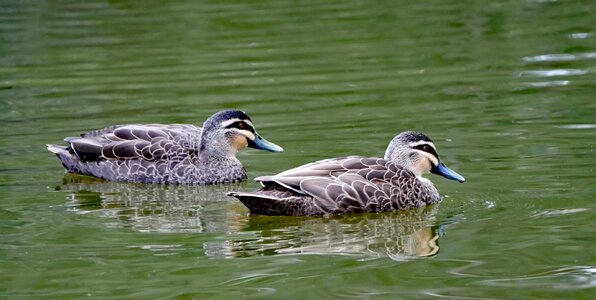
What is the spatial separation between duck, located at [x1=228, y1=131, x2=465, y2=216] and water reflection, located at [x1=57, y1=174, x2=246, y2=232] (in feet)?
1.02

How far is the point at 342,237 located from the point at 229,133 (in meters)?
3.03

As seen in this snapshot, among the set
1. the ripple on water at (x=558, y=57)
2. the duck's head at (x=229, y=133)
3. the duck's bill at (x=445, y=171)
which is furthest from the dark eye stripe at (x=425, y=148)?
the ripple on water at (x=558, y=57)

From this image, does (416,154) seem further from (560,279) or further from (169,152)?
(560,279)

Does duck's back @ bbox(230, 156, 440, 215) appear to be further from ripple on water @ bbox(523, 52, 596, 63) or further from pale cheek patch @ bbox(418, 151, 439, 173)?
ripple on water @ bbox(523, 52, 596, 63)

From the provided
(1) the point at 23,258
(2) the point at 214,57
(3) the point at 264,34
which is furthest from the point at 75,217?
(3) the point at 264,34

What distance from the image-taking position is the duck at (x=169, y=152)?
12477mm

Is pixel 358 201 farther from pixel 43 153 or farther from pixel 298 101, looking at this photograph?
pixel 298 101

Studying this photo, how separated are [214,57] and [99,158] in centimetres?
679

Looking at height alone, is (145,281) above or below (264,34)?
below

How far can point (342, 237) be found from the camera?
32.2 feet

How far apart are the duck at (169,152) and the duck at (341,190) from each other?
5.48 ft

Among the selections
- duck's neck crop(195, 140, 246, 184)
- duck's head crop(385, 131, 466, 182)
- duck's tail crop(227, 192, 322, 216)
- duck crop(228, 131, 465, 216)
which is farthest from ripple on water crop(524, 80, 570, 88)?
duck's tail crop(227, 192, 322, 216)

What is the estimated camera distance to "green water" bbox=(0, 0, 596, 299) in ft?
28.8

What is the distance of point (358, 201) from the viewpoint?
10.5 meters
